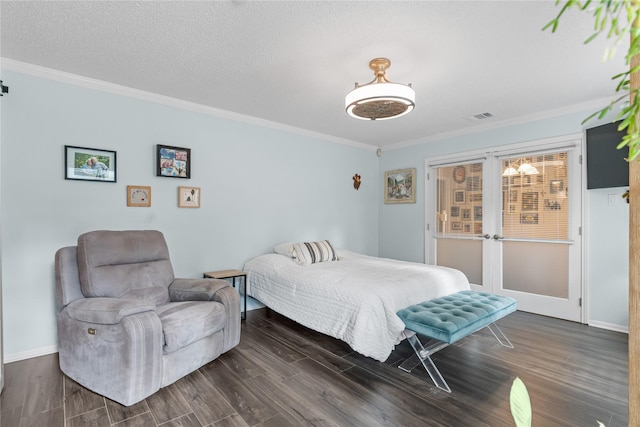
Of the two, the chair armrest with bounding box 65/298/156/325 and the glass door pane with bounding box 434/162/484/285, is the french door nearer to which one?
the glass door pane with bounding box 434/162/484/285

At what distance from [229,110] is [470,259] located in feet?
12.4

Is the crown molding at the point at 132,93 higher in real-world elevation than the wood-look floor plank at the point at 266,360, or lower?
higher

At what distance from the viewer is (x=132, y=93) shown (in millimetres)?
3240

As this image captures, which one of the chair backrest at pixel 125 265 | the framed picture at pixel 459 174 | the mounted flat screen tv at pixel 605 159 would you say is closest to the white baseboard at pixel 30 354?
the chair backrest at pixel 125 265

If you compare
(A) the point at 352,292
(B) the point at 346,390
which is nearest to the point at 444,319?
(A) the point at 352,292

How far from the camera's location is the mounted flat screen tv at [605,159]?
10.7 ft

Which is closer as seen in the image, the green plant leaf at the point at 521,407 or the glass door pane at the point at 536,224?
the green plant leaf at the point at 521,407

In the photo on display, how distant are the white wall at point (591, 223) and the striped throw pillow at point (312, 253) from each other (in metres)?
1.71

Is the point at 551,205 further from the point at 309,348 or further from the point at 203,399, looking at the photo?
the point at 203,399

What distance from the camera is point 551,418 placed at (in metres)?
1.96

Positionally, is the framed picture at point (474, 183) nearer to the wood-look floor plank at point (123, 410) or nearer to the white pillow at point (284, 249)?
the white pillow at point (284, 249)

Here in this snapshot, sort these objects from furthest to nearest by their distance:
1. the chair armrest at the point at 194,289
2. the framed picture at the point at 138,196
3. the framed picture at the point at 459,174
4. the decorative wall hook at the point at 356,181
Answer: the decorative wall hook at the point at 356,181 < the framed picture at the point at 459,174 < the framed picture at the point at 138,196 < the chair armrest at the point at 194,289

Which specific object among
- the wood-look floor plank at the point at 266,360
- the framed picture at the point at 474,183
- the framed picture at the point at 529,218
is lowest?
the wood-look floor plank at the point at 266,360

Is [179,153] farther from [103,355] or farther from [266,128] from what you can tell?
[103,355]
